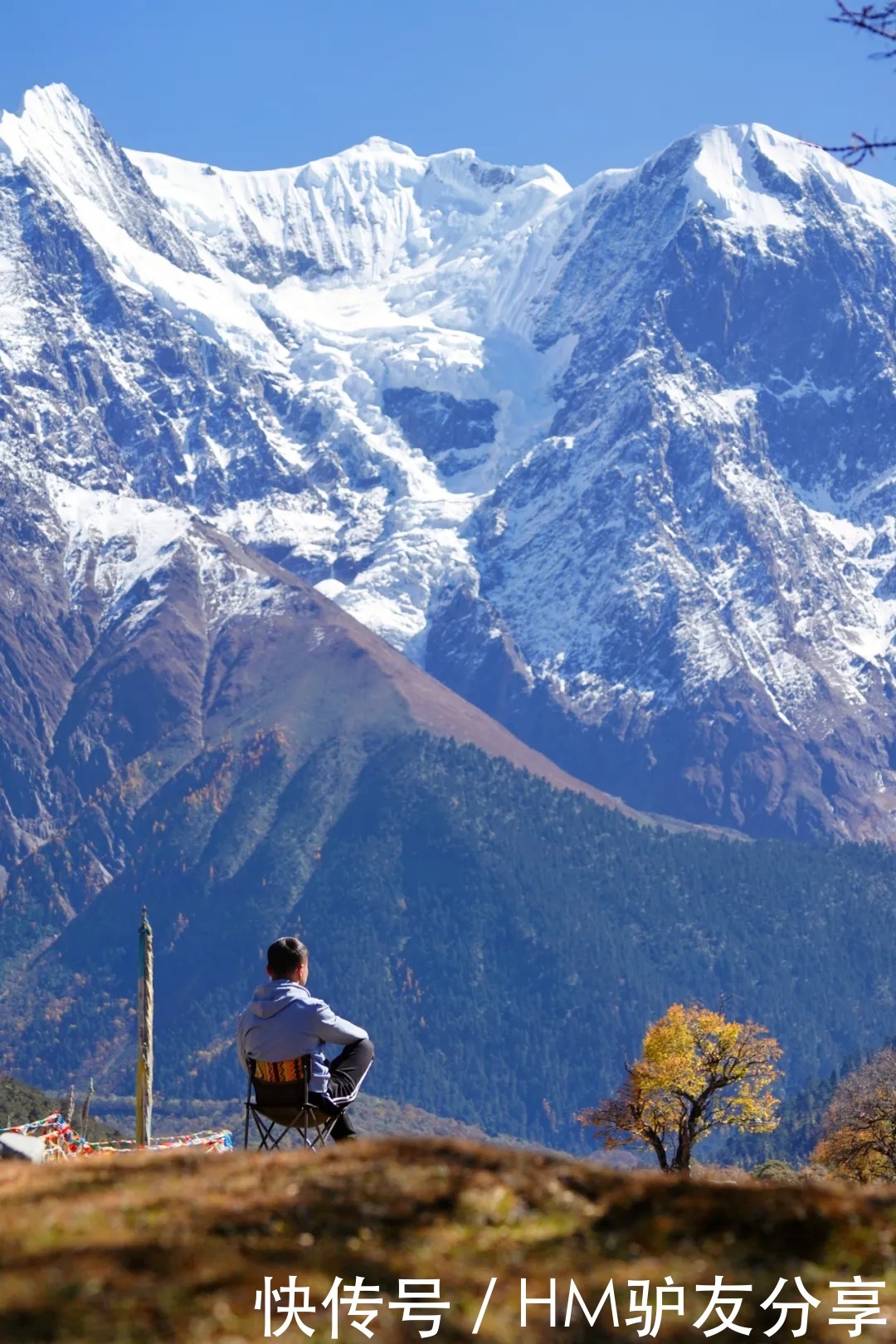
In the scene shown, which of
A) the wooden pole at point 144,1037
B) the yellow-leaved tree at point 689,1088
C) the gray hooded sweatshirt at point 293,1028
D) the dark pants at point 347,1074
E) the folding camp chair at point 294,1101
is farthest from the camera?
the yellow-leaved tree at point 689,1088

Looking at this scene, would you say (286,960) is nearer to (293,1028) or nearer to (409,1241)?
(293,1028)

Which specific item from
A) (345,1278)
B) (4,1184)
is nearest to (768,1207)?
(345,1278)

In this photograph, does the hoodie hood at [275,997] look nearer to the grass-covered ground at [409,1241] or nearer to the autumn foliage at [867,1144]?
the grass-covered ground at [409,1241]

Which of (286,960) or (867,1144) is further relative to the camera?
(867,1144)

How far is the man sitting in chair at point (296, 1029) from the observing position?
22.5 m

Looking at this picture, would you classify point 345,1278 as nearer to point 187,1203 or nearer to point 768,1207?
point 187,1203

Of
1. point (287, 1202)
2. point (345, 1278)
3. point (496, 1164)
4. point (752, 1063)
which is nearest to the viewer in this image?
point (345, 1278)

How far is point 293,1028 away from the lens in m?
22.5

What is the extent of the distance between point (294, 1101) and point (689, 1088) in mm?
43351

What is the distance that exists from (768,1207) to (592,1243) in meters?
1.50

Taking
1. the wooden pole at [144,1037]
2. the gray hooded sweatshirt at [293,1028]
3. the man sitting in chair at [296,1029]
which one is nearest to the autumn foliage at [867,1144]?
the wooden pole at [144,1037]

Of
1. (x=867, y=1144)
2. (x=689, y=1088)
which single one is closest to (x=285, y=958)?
(x=689, y=1088)

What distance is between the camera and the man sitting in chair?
73.8 ft

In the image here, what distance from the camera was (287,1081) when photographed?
74.6 feet
